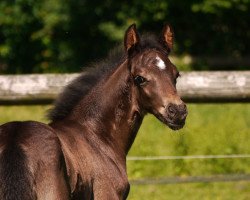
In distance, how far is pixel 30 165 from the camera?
169 inches

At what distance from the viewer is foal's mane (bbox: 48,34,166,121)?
5477 millimetres

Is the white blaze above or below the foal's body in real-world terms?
above

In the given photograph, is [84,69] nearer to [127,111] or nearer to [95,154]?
[127,111]

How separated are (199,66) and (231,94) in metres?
10.5

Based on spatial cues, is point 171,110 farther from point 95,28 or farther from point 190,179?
point 95,28

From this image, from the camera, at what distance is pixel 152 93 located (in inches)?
207

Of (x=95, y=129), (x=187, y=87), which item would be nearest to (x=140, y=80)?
(x=95, y=129)

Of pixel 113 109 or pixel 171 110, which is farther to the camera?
pixel 113 109

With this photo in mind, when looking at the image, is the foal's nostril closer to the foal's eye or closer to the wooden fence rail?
the foal's eye

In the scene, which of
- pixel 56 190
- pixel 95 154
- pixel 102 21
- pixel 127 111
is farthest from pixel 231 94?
pixel 102 21

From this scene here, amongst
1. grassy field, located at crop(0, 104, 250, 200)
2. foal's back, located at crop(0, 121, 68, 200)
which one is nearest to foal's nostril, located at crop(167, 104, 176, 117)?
foal's back, located at crop(0, 121, 68, 200)

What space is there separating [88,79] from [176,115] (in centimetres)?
86

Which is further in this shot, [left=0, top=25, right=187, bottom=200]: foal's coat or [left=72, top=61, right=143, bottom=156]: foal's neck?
[left=72, top=61, right=143, bottom=156]: foal's neck

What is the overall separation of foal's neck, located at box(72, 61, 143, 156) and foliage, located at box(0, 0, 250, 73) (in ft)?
37.4
